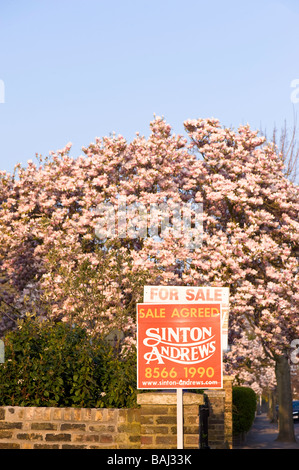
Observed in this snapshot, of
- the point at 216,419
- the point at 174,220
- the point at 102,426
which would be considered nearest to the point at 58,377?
the point at 102,426

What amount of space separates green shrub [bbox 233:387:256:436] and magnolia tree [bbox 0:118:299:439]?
1.40 m

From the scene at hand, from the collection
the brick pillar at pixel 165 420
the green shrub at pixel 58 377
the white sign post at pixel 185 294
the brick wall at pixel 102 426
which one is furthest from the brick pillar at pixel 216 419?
the brick pillar at pixel 165 420

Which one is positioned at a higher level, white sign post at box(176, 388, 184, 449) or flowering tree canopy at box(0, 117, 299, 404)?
flowering tree canopy at box(0, 117, 299, 404)

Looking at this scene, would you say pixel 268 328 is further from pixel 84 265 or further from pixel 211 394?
pixel 211 394

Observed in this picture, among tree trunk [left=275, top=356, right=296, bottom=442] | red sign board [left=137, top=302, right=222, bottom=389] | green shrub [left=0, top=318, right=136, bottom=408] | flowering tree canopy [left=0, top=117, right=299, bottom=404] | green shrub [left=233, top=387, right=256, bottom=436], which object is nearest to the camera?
red sign board [left=137, top=302, right=222, bottom=389]

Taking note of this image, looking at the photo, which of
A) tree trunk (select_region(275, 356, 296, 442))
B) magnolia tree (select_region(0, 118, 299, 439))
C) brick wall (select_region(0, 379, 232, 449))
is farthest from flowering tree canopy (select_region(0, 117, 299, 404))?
brick wall (select_region(0, 379, 232, 449))

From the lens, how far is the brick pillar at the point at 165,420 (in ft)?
28.6

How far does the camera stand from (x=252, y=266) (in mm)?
26172

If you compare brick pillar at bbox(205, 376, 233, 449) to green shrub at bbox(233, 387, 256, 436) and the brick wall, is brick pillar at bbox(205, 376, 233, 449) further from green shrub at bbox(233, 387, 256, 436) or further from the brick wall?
green shrub at bbox(233, 387, 256, 436)

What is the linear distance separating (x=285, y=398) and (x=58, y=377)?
69.6ft

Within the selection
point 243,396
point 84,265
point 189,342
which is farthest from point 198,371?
point 243,396

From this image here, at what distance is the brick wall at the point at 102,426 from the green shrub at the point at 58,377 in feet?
1.34

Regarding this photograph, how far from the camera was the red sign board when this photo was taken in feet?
27.2
